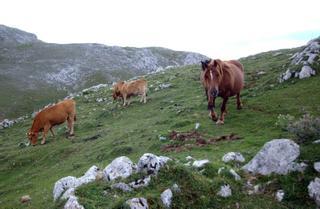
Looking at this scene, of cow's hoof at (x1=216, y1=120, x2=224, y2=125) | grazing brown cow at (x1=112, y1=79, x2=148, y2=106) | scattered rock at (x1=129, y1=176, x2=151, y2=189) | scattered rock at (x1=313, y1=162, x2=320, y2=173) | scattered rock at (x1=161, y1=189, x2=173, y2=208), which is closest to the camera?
scattered rock at (x1=161, y1=189, x2=173, y2=208)

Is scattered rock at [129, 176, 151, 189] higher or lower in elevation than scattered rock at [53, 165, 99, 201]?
higher

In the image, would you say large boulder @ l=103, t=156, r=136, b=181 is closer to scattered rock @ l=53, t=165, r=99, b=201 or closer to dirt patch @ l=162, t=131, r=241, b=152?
scattered rock @ l=53, t=165, r=99, b=201

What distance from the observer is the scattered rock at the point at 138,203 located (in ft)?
34.8

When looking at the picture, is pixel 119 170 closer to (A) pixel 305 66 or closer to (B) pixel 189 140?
(B) pixel 189 140

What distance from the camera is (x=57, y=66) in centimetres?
10894

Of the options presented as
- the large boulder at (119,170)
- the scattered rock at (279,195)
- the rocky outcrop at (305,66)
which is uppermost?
the rocky outcrop at (305,66)

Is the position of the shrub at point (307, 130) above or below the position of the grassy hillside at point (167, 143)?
above

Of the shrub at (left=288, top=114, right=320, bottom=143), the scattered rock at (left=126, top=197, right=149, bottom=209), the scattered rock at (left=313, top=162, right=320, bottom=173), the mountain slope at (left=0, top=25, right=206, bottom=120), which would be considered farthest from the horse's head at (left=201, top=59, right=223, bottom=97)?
the mountain slope at (left=0, top=25, right=206, bottom=120)

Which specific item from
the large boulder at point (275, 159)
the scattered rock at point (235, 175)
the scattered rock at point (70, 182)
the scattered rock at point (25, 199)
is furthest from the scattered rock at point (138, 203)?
the scattered rock at point (25, 199)

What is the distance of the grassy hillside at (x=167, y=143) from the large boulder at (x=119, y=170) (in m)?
0.66

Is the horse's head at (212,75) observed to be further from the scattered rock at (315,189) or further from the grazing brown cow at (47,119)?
the grazing brown cow at (47,119)

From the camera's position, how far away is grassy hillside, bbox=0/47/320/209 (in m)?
11.5

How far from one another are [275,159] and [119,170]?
4.99 meters

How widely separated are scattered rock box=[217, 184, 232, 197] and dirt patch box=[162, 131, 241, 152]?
6848 mm
